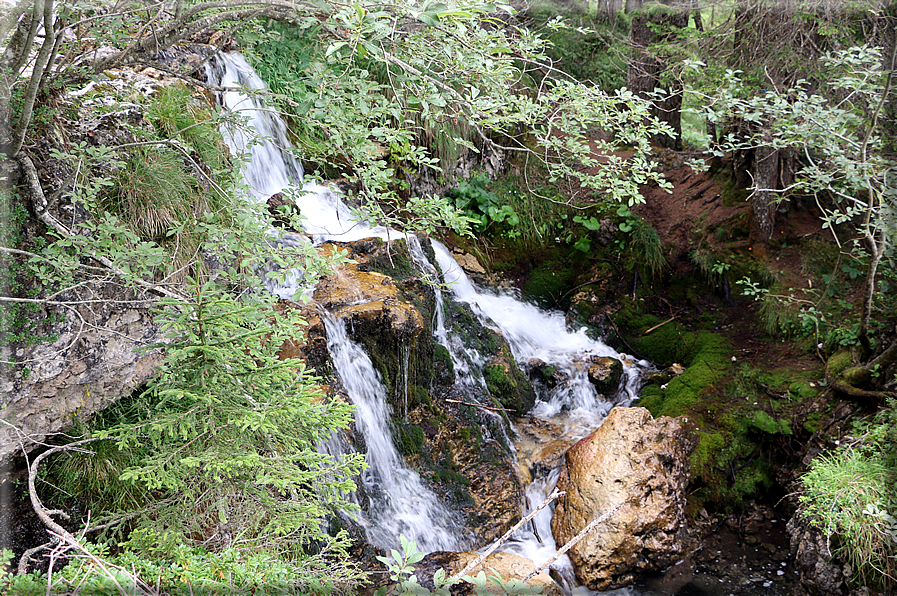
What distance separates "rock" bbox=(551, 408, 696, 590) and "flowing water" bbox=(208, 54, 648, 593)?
0.31 m

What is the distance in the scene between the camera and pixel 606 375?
6.67 metres

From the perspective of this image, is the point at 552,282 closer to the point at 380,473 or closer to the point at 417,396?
the point at 417,396

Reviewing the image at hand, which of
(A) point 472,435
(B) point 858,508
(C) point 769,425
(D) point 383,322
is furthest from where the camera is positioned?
(C) point 769,425

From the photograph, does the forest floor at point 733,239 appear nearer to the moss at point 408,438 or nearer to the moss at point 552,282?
the moss at point 552,282

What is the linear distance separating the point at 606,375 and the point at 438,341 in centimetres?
239

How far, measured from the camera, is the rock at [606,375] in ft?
21.9

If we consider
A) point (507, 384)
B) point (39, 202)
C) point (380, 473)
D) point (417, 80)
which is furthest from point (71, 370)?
point (507, 384)

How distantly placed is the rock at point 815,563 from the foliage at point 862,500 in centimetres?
10

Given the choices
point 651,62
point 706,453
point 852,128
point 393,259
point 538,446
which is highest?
point 852,128

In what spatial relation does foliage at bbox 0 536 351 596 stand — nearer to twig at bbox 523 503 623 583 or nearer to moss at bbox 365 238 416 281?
twig at bbox 523 503 623 583

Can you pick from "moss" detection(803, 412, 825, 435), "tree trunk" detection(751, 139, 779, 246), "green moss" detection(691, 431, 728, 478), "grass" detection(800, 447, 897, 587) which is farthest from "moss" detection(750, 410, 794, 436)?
"tree trunk" detection(751, 139, 779, 246)

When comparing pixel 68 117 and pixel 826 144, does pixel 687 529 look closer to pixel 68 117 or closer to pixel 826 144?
pixel 826 144

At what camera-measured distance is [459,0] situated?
251 centimetres

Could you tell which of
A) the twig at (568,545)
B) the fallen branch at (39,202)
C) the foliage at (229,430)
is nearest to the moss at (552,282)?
the foliage at (229,430)
